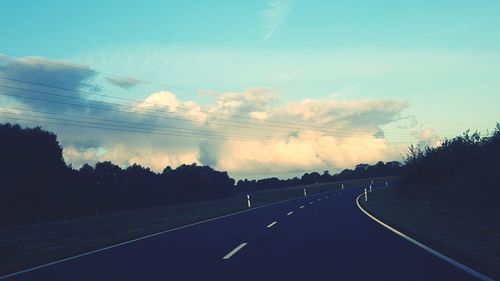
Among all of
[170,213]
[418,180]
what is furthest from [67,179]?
[418,180]

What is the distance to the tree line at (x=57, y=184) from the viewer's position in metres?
42.7

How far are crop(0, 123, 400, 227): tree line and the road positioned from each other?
3327cm

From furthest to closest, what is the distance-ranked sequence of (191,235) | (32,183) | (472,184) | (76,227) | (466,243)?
(32,183)
(472,184)
(76,227)
(191,235)
(466,243)

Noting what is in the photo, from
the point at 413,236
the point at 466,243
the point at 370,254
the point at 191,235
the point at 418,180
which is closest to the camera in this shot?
the point at 370,254

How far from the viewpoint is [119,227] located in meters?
20.9

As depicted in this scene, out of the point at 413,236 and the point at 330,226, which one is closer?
the point at 413,236

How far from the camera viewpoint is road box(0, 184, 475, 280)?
302 inches

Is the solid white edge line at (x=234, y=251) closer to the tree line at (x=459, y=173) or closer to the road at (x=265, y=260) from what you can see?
the road at (x=265, y=260)

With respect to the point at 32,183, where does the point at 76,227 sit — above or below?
below

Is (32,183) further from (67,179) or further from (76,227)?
(76,227)

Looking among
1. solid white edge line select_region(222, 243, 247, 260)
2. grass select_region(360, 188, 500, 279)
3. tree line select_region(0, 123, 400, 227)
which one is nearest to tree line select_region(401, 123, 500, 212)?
grass select_region(360, 188, 500, 279)

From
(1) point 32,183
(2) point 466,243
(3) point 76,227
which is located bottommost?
(2) point 466,243

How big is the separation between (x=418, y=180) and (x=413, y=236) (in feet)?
81.8

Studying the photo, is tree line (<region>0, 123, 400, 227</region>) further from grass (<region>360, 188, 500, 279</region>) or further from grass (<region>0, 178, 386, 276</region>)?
grass (<region>360, 188, 500, 279</region>)
